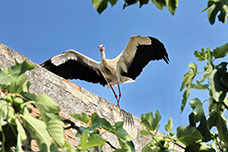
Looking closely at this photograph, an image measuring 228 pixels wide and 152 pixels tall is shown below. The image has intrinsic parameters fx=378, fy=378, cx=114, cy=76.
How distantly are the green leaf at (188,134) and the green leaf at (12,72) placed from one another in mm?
734

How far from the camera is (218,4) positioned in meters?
1.61

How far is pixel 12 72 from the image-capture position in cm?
130

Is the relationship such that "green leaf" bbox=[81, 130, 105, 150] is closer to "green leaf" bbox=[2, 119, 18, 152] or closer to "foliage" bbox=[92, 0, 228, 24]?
"green leaf" bbox=[2, 119, 18, 152]

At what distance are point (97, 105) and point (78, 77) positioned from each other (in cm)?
357

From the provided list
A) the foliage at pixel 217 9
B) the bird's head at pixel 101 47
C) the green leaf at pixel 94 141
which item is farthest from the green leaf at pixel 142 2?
the bird's head at pixel 101 47

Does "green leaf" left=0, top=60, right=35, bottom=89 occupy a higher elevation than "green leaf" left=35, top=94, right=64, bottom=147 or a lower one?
higher

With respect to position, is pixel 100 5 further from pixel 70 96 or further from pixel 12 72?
pixel 70 96

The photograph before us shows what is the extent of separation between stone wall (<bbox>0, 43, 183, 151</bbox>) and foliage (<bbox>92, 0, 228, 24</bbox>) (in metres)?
1.52

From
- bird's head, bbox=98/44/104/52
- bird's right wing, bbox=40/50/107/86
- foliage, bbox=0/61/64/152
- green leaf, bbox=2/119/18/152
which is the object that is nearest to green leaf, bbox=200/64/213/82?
foliage, bbox=0/61/64/152

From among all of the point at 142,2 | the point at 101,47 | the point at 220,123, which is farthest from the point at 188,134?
the point at 101,47

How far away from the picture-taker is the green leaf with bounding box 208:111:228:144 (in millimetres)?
1719

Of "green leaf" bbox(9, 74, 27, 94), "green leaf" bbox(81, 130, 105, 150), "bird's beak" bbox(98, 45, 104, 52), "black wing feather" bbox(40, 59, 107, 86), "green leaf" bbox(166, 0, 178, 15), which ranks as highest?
"bird's beak" bbox(98, 45, 104, 52)

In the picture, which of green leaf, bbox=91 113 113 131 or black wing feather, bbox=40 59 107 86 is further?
black wing feather, bbox=40 59 107 86

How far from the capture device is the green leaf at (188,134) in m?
1.61
